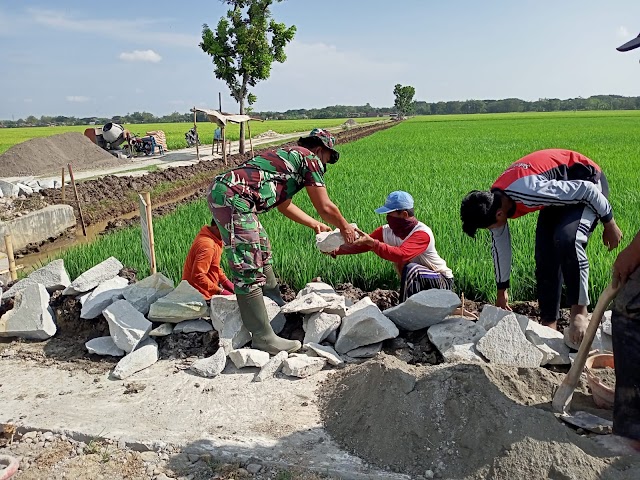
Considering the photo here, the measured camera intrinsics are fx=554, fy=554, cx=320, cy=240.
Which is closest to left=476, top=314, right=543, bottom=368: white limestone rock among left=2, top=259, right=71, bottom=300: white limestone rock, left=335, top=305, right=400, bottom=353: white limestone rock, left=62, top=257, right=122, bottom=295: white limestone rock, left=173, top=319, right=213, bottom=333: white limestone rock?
left=335, top=305, right=400, bottom=353: white limestone rock

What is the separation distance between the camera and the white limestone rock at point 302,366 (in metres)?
3.20

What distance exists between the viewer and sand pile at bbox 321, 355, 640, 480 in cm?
207

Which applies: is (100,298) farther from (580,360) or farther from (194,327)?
(580,360)

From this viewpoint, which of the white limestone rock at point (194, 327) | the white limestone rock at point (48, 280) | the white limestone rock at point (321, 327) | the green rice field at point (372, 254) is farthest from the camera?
the white limestone rock at point (48, 280)

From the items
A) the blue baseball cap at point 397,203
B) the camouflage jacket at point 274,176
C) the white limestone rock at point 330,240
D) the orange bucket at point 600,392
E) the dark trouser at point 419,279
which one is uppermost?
the camouflage jacket at point 274,176

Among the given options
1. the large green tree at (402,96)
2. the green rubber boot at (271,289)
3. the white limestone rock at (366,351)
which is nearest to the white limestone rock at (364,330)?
the white limestone rock at (366,351)

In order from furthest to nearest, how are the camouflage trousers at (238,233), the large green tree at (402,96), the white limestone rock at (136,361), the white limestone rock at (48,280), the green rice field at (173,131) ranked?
the large green tree at (402,96), the green rice field at (173,131), the white limestone rock at (48,280), the white limestone rock at (136,361), the camouflage trousers at (238,233)

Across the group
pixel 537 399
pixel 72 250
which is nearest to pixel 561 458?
pixel 537 399

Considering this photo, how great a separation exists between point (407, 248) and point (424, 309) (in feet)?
1.50

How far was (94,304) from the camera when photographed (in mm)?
4031

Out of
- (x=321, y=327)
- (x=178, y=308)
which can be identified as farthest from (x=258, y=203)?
(x=178, y=308)

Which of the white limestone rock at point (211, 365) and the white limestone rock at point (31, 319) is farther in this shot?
the white limestone rock at point (31, 319)

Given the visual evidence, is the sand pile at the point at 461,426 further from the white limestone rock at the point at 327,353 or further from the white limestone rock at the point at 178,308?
the white limestone rock at the point at 178,308

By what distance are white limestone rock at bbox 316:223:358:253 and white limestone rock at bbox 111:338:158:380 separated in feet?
4.29
